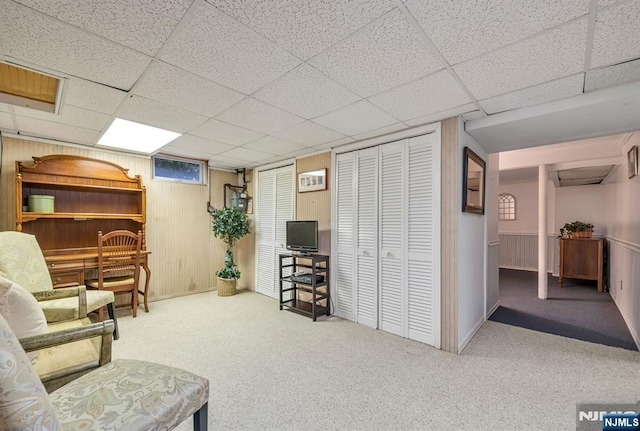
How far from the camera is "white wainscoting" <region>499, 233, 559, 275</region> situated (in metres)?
7.14

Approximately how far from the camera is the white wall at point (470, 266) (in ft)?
9.35

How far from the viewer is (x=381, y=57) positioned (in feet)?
5.75

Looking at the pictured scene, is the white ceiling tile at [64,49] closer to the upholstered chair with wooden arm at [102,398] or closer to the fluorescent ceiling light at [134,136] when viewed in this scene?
the fluorescent ceiling light at [134,136]

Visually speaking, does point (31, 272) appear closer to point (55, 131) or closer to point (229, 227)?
point (55, 131)

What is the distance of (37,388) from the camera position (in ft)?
2.85

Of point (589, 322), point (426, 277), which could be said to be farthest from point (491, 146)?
point (589, 322)

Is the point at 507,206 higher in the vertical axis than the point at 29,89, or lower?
lower

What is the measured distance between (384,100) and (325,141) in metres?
1.32

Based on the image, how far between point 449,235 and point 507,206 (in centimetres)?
677

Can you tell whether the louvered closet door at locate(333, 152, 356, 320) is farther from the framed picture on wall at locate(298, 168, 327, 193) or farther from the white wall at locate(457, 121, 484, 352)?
the white wall at locate(457, 121, 484, 352)

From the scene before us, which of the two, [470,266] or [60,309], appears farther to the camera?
[470,266]

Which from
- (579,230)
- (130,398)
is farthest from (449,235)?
(579,230)

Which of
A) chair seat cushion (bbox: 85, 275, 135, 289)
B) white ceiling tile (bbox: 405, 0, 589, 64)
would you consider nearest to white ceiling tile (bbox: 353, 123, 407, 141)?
white ceiling tile (bbox: 405, 0, 589, 64)

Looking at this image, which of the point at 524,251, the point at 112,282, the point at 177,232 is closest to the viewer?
the point at 112,282
